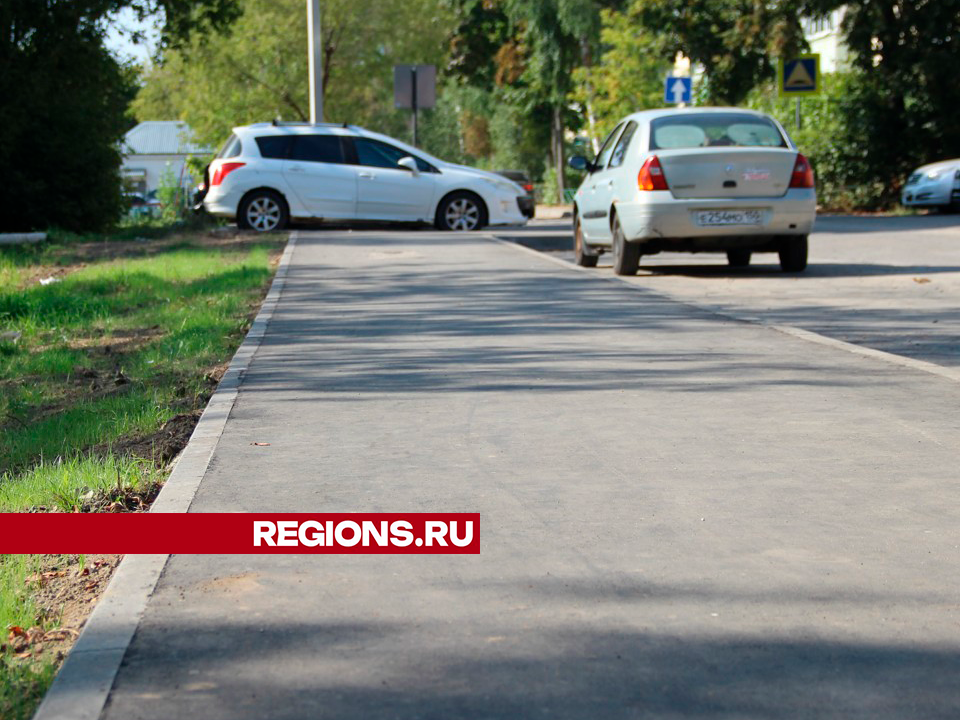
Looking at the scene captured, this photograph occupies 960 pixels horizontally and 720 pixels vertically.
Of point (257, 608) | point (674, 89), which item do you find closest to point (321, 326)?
point (257, 608)

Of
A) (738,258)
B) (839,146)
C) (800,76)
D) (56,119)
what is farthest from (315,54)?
(738,258)

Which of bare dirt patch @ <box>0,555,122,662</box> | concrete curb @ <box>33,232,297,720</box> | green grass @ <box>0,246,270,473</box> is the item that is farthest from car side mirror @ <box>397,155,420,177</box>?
bare dirt patch @ <box>0,555,122,662</box>

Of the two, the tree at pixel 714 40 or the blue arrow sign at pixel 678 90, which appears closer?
the blue arrow sign at pixel 678 90

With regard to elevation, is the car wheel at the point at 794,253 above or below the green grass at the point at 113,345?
above

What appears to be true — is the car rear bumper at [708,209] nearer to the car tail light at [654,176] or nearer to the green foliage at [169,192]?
the car tail light at [654,176]

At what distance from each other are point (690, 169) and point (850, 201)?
1893cm

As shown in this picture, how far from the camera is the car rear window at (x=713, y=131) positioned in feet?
47.4

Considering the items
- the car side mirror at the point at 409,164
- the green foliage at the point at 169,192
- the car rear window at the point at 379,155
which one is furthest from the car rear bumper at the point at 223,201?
the green foliage at the point at 169,192

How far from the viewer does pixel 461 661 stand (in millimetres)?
3473

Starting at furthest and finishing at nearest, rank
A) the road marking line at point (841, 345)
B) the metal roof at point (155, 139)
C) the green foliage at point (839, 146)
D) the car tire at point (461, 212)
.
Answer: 1. the metal roof at point (155, 139)
2. the green foliage at point (839, 146)
3. the car tire at point (461, 212)
4. the road marking line at point (841, 345)

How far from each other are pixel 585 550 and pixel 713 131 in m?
10.7

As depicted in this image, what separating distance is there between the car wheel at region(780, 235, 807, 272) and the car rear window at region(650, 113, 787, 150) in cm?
101

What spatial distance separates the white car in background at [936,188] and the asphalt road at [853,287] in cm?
560

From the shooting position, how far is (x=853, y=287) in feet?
43.8
